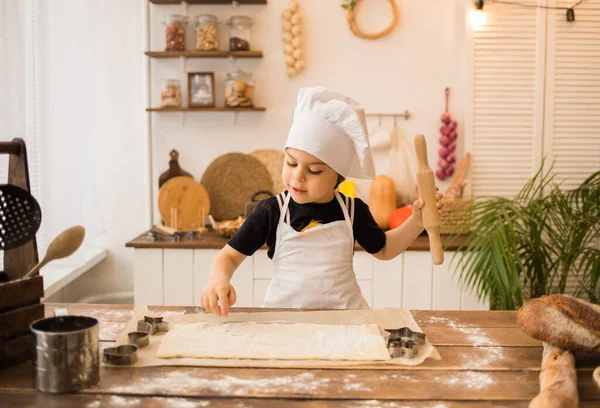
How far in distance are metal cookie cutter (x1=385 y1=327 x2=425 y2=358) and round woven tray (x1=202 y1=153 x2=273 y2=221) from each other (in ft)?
6.76

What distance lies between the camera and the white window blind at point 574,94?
2.95m

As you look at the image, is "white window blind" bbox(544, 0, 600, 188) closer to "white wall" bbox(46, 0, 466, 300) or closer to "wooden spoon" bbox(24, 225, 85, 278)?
"white wall" bbox(46, 0, 466, 300)

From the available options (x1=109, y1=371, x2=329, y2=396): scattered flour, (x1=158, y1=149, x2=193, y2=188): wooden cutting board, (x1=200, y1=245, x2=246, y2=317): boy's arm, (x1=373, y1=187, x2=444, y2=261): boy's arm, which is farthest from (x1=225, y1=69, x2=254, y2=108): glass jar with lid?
(x1=109, y1=371, x2=329, y2=396): scattered flour

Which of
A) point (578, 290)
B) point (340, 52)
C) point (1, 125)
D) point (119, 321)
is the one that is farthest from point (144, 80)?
point (578, 290)

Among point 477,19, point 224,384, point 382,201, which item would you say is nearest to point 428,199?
point 224,384

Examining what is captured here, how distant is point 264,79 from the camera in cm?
316

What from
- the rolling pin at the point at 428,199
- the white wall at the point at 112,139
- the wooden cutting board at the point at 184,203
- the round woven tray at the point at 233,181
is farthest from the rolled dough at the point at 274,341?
the round woven tray at the point at 233,181

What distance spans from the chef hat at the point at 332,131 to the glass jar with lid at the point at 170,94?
169 cm

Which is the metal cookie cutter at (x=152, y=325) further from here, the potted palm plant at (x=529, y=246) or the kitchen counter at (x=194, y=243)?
the potted palm plant at (x=529, y=246)

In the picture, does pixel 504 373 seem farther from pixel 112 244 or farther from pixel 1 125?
pixel 112 244

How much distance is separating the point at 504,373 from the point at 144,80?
8.74ft

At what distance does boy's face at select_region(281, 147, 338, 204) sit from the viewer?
4.78 feet

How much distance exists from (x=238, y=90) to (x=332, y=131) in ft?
5.36

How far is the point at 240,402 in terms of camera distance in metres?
0.88
